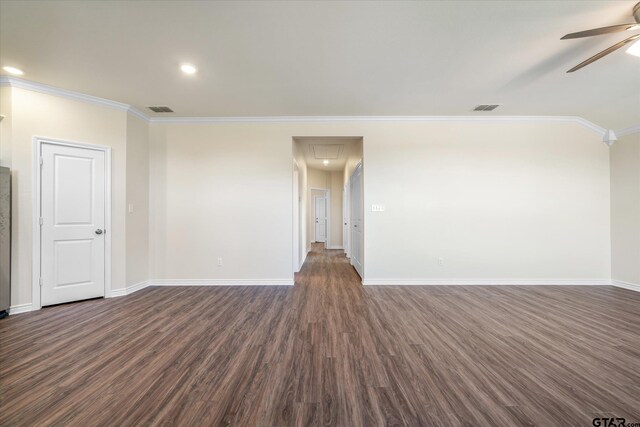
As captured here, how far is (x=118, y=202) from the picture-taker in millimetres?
3428

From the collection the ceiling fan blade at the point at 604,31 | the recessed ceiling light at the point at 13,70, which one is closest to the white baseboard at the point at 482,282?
the ceiling fan blade at the point at 604,31

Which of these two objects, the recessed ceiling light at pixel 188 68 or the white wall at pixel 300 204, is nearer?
the recessed ceiling light at pixel 188 68

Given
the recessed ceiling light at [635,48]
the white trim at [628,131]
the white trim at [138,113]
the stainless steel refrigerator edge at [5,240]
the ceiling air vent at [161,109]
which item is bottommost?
the stainless steel refrigerator edge at [5,240]

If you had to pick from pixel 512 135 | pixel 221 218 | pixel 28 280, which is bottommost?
pixel 28 280

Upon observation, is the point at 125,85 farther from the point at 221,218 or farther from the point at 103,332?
the point at 103,332

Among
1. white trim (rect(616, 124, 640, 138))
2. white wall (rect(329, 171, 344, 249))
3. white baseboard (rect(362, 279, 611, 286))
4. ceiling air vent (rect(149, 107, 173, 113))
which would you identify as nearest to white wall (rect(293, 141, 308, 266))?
white baseboard (rect(362, 279, 611, 286))

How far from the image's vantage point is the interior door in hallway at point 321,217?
28.2ft

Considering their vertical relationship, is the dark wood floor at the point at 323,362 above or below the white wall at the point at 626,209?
below

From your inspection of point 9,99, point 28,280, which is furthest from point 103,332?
point 9,99

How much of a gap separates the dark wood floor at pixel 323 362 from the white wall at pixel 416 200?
86 cm

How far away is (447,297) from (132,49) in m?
4.72

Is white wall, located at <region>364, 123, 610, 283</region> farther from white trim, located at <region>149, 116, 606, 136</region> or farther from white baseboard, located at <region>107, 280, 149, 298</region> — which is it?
white baseboard, located at <region>107, 280, 149, 298</region>

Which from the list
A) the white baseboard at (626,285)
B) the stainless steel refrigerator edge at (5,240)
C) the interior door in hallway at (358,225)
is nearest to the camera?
the stainless steel refrigerator edge at (5,240)

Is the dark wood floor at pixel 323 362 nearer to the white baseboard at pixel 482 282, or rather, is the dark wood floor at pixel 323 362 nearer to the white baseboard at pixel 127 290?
the white baseboard at pixel 127 290
